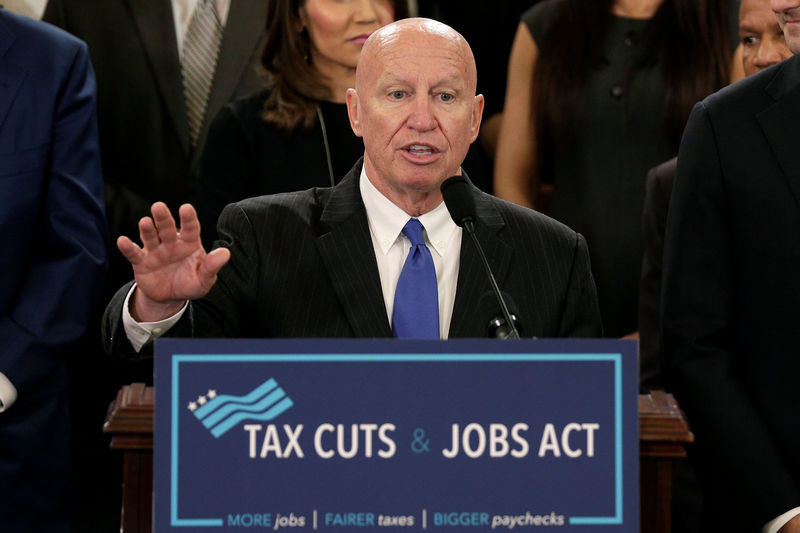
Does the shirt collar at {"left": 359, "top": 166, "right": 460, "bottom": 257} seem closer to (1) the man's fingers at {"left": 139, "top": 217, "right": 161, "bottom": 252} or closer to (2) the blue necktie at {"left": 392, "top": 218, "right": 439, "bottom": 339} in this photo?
(2) the blue necktie at {"left": 392, "top": 218, "right": 439, "bottom": 339}

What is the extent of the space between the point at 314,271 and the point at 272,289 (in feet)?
0.21

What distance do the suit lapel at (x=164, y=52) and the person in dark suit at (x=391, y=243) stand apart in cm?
93

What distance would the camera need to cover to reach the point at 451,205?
1553 millimetres

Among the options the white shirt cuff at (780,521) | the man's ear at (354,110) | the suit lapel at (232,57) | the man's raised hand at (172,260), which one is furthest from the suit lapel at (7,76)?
the white shirt cuff at (780,521)

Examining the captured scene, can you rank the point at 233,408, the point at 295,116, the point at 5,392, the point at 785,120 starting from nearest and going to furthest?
the point at 233,408
the point at 785,120
the point at 5,392
the point at 295,116

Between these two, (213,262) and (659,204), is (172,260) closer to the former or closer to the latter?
(213,262)

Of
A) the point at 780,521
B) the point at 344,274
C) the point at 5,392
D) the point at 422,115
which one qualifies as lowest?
the point at 5,392

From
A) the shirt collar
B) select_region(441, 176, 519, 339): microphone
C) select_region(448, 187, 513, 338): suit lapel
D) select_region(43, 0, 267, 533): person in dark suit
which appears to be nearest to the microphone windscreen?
select_region(441, 176, 519, 339): microphone

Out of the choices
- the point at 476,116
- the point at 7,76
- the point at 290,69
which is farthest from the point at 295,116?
the point at 476,116

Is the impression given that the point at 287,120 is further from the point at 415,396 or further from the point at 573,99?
the point at 415,396

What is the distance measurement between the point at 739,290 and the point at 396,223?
498mm

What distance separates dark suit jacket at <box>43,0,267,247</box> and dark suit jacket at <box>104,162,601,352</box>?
916 mm

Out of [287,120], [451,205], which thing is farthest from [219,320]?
[287,120]

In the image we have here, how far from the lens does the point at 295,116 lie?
2.51 m
